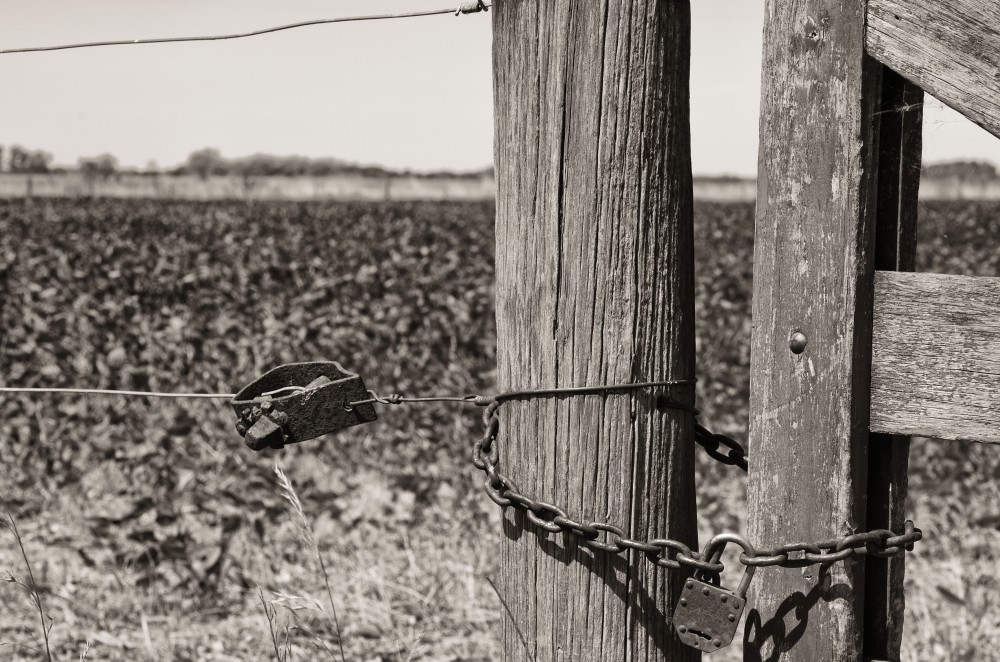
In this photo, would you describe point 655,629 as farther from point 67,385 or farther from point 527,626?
point 67,385

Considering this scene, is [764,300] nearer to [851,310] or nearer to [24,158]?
[851,310]

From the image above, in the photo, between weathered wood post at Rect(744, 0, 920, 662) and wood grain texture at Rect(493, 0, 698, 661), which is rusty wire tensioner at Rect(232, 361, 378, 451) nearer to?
wood grain texture at Rect(493, 0, 698, 661)

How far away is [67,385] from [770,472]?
6.74 meters

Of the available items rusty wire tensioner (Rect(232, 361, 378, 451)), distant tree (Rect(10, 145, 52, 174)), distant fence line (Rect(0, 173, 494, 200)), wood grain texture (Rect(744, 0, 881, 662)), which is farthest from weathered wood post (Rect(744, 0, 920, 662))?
distant tree (Rect(10, 145, 52, 174))

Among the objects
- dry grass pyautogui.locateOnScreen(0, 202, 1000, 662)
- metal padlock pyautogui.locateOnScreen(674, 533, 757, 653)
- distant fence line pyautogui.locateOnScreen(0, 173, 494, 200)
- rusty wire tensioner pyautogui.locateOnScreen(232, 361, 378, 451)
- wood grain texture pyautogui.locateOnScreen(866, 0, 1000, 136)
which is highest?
distant fence line pyautogui.locateOnScreen(0, 173, 494, 200)

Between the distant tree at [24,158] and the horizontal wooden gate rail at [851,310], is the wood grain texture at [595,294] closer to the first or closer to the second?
the horizontal wooden gate rail at [851,310]

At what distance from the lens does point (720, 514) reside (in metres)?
5.39

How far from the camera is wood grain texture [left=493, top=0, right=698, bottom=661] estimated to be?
1.36 metres

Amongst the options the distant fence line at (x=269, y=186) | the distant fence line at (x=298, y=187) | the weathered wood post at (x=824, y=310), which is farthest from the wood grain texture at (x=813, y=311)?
the distant fence line at (x=269, y=186)

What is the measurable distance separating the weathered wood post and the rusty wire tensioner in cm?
68

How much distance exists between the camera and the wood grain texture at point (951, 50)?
3.91 feet

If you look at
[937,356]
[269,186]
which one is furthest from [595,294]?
[269,186]

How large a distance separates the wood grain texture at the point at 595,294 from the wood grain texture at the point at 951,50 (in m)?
0.30

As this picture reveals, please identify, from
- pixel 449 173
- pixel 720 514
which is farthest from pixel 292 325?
pixel 449 173
